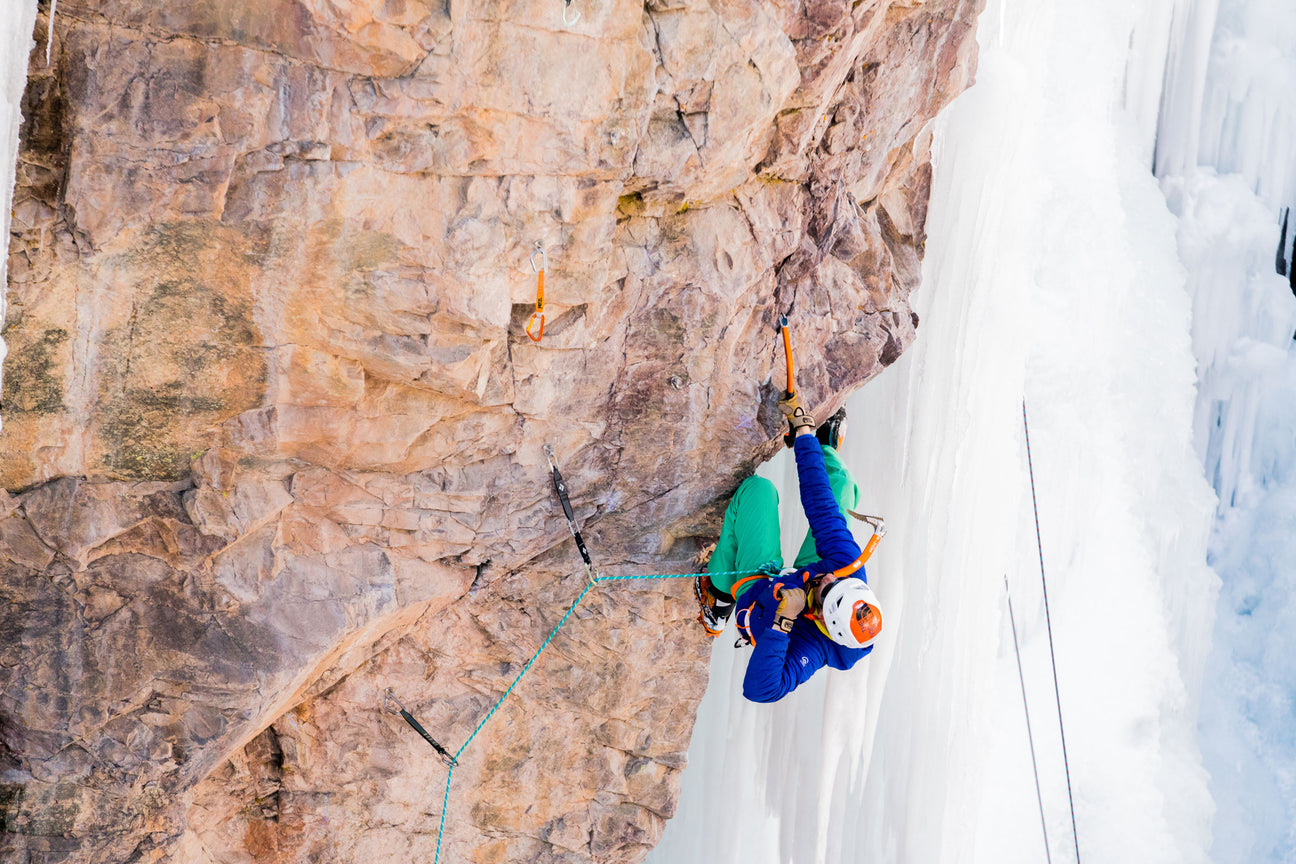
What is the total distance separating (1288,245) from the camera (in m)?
9.14

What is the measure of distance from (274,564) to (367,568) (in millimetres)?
375

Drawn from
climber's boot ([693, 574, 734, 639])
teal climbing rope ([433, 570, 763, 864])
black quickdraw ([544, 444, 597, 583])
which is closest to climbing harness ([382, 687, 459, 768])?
teal climbing rope ([433, 570, 763, 864])

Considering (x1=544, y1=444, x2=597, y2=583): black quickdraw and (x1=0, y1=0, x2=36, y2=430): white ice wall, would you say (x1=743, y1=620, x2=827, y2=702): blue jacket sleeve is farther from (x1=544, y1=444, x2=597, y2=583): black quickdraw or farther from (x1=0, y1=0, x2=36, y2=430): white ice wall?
(x1=0, y1=0, x2=36, y2=430): white ice wall

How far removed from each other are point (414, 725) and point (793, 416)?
2.25 metres

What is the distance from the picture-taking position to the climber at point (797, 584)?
3908 millimetres

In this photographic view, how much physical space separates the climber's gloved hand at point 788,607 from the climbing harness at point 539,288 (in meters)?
1.44

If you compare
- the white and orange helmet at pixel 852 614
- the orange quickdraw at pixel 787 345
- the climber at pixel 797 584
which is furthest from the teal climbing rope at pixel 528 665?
the orange quickdraw at pixel 787 345

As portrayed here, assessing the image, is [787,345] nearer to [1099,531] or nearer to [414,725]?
[414,725]

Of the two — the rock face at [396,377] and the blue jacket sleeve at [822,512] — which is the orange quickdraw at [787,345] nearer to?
the rock face at [396,377]

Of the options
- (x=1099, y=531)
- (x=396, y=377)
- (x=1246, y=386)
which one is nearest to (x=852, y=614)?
(x=396, y=377)

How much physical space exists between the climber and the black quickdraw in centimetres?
56

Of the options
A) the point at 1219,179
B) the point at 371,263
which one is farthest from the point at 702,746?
the point at 1219,179

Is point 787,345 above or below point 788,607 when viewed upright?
above

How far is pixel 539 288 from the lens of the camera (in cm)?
370
